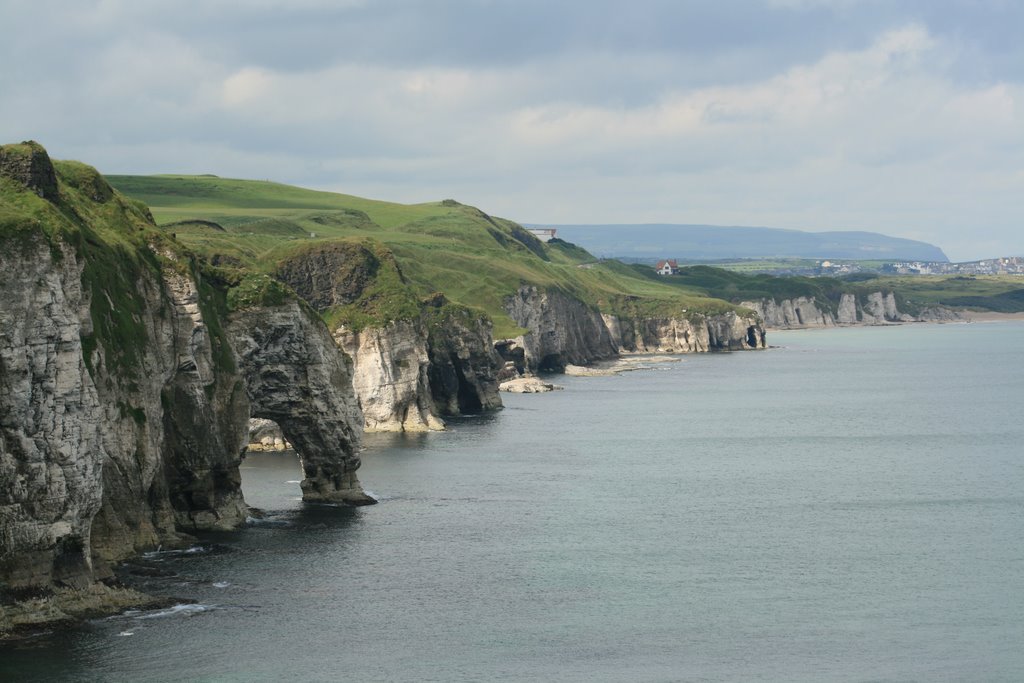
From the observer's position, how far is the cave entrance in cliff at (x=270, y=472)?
10056cm

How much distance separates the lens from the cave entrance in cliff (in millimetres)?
100562

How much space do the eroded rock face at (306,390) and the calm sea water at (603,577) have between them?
12.3 ft

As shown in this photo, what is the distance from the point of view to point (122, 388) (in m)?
74.8

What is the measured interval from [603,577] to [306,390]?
29.7 m

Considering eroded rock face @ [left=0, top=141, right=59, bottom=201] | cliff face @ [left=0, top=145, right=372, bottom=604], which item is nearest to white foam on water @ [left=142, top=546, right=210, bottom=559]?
cliff face @ [left=0, top=145, right=372, bottom=604]

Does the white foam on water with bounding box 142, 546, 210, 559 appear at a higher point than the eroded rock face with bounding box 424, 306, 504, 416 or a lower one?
lower

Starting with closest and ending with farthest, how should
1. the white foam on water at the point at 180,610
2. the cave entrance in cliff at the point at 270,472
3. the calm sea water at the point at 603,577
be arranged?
the calm sea water at the point at 603,577 < the white foam on water at the point at 180,610 < the cave entrance in cliff at the point at 270,472

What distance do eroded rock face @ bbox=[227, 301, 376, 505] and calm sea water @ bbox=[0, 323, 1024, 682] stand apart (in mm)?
3745

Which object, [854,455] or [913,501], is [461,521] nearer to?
[913,501]

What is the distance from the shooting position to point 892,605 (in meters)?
70.2

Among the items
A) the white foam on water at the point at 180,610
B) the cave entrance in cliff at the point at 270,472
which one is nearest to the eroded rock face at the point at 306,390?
the cave entrance in cliff at the point at 270,472

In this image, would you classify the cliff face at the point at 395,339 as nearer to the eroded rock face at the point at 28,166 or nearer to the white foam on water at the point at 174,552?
the white foam on water at the point at 174,552

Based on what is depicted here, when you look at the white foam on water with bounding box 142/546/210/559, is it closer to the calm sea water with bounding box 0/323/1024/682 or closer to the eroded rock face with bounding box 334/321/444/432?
the calm sea water with bounding box 0/323/1024/682

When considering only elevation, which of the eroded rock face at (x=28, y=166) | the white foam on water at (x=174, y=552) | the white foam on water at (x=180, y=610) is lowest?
the white foam on water at (x=180, y=610)
